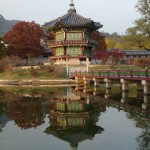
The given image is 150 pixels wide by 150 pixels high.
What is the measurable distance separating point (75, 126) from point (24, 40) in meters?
51.4

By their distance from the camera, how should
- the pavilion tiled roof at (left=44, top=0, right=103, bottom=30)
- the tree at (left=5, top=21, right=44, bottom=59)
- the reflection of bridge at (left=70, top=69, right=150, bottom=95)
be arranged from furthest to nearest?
1. the tree at (left=5, top=21, right=44, bottom=59)
2. the pavilion tiled roof at (left=44, top=0, right=103, bottom=30)
3. the reflection of bridge at (left=70, top=69, right=150, bottom=95)

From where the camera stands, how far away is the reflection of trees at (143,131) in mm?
14170

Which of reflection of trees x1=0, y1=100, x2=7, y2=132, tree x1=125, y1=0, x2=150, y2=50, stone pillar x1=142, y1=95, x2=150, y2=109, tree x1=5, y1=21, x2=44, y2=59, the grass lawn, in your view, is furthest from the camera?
tree x1=5, y1=21, x2=44, y2=59

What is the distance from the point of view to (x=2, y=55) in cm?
6322

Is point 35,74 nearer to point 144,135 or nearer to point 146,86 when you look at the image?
point 146,86

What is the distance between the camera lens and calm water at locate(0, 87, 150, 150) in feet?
47.6

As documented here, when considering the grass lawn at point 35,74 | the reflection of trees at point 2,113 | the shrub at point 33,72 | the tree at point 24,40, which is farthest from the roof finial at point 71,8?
the reflection of trees at point 2,113

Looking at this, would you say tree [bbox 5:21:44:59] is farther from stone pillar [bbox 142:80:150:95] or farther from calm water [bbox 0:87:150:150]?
calm water [bbox 0:87:150:150]

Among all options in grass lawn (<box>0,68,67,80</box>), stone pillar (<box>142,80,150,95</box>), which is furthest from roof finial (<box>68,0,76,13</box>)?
stone pillar (<box>142,80,150,95</box>)

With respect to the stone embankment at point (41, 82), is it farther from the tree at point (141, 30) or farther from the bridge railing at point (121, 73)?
the tree at point (141, 30)

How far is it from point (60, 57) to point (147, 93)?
33.1 metres

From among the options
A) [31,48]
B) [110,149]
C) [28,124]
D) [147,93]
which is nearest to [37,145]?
[110,149]

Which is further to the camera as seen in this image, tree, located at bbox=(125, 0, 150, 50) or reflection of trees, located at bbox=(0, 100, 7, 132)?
tree, located at bbox=(125, 0, 150, 50)

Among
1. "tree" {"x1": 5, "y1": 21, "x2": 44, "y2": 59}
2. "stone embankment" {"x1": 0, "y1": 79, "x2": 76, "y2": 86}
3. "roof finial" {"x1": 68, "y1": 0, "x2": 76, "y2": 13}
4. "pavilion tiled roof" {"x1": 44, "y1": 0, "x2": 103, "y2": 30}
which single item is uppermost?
"roof finial" {"x1": 68, "y1": 0, "x2": 76, "y2": 13}
